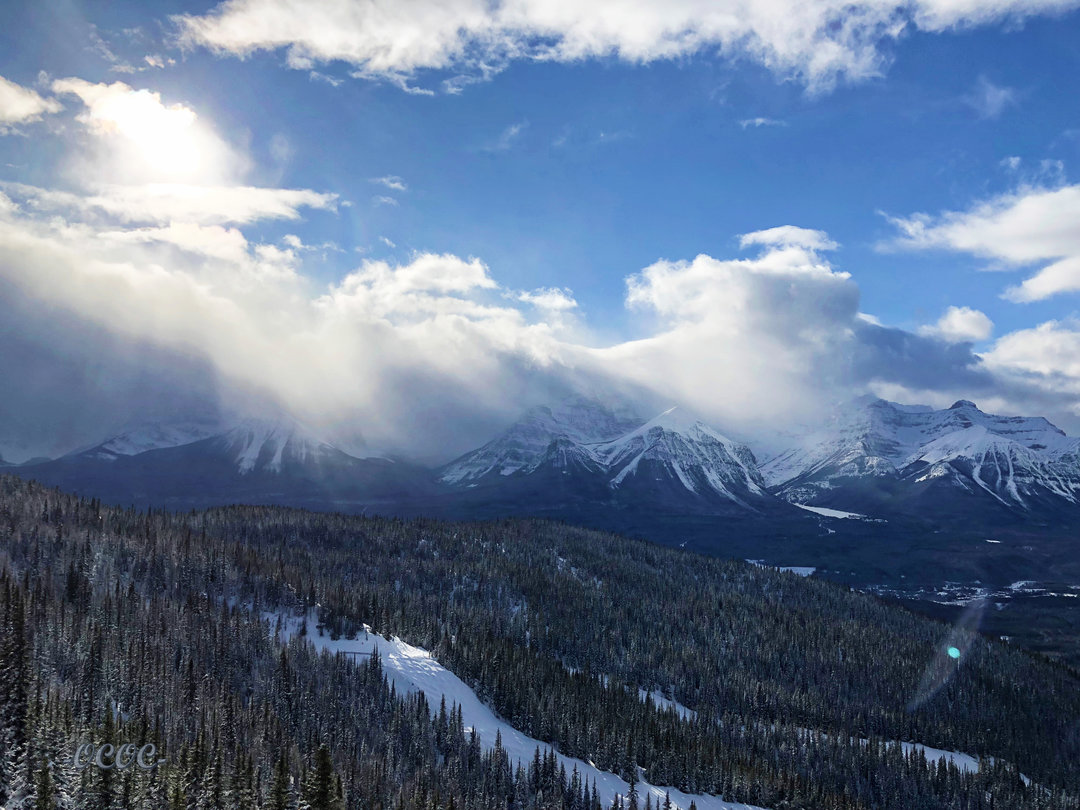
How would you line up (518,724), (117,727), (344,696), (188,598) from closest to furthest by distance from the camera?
(117,727) < (344,696) < (518,724) < (188,598)

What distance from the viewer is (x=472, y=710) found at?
182 m

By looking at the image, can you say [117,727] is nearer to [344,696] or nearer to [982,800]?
[344,696]

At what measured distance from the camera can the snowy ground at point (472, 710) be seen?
534 feet

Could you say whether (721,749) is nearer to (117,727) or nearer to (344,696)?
(344,696)

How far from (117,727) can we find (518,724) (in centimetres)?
9707

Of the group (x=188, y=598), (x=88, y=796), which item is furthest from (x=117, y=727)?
(x=188, y=598)

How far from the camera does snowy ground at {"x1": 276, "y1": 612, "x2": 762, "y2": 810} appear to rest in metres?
163

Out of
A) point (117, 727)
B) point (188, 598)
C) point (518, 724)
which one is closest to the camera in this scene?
point (117, 727)

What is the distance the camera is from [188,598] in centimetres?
19525

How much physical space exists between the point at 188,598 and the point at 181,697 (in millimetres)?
62071

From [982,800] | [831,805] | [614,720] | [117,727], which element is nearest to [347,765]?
[117,727]

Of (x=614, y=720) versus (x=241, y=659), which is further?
(x=614, y=720)

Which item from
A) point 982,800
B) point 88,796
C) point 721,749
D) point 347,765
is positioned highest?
point 88,796

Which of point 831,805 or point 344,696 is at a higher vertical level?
point 344,696
